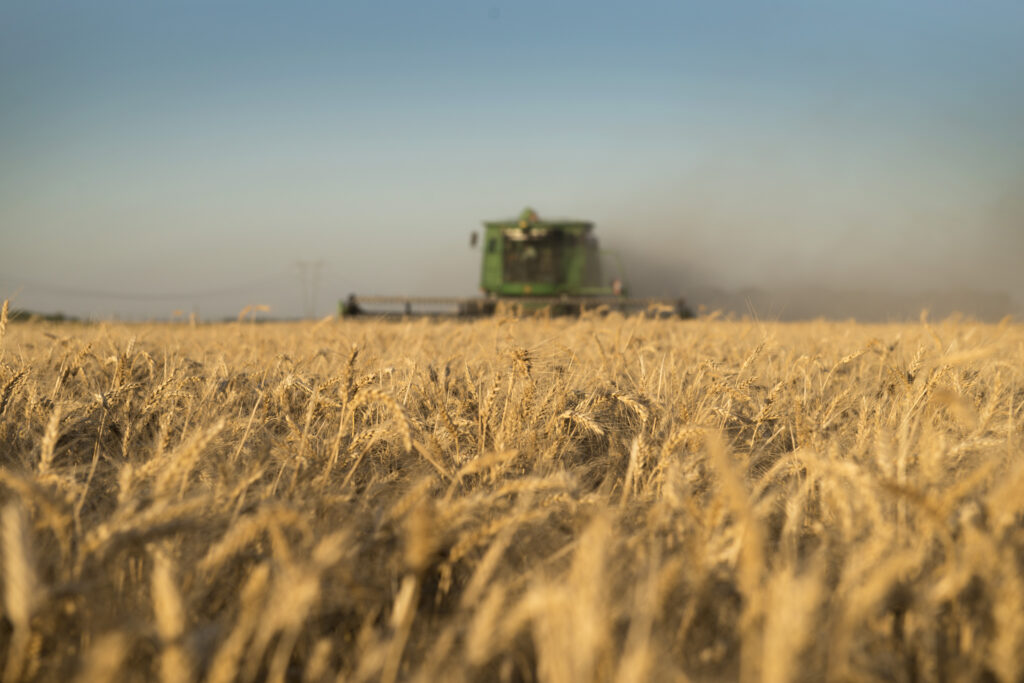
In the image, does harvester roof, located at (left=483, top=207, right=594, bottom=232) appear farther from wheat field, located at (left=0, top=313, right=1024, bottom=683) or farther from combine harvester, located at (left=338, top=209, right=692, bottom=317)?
wheat field, located at (left=0, top=313, right=1024, bottom=683)

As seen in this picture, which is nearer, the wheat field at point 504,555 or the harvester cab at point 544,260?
the wheat field at point 504,555

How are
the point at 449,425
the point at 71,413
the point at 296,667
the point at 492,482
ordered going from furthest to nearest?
the point at 71,413
the point at 449,425
the point at 492,482
the point at 296,667

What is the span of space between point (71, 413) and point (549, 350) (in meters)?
1.82

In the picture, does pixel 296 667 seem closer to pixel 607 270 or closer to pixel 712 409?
pixel 712 409

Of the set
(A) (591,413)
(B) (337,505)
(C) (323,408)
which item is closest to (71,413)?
(C) (323,408)

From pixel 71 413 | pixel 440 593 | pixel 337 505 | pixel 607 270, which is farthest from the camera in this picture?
pixel 607 270

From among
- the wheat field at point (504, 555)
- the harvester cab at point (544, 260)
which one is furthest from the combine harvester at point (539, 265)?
the wheat field at point (504, 555)

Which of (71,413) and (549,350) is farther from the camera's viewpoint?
(549,350)

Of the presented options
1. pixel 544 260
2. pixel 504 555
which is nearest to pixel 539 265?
pixel 544 260

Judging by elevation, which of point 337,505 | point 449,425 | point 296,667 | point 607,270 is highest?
point 607,270

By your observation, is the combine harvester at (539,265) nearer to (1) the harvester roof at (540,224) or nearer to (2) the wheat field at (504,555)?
(1) the harvester roof at (540,224)

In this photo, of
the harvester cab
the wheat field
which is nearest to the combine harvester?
the harvester cab

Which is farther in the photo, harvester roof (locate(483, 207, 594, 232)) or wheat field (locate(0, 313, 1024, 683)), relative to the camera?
harvester roof (locate(483, 207, 594, 232))

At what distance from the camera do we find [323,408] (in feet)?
5.50
